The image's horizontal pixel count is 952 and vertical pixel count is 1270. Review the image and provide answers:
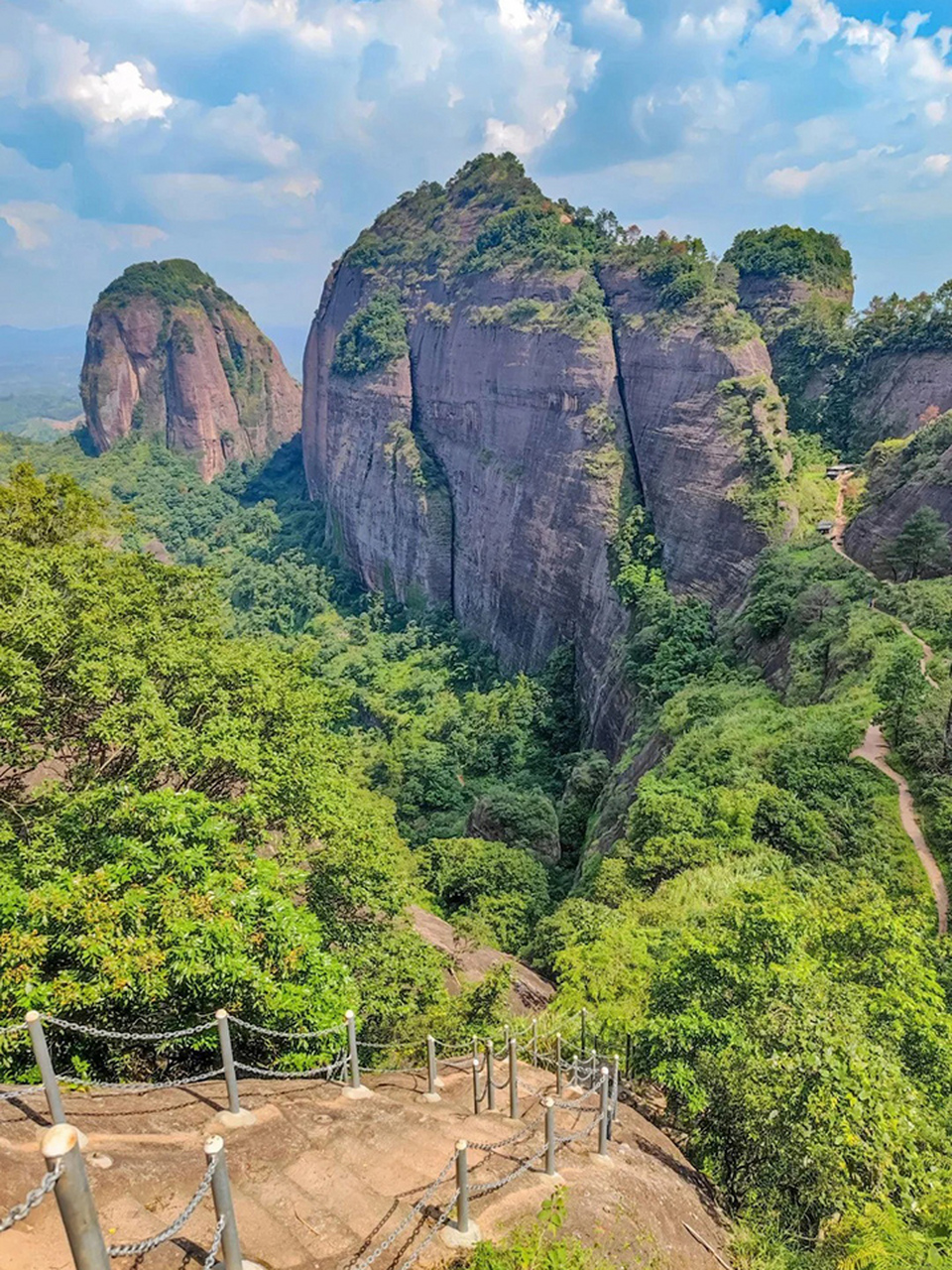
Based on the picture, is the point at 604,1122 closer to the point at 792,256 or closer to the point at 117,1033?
the point at 117,1033

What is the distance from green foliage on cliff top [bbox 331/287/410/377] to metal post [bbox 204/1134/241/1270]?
6348 cm

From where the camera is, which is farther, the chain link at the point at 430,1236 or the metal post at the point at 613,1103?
the metal post at the point at 613,1103

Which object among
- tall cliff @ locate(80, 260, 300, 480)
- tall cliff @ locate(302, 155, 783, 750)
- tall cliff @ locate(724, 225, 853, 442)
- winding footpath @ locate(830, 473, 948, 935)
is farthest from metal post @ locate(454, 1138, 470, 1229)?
tall cliff @ locate(80, 260, 300, 480)

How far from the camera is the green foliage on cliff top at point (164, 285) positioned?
9125cm

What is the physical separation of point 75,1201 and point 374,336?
66.2 meters

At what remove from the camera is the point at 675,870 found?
17.1m

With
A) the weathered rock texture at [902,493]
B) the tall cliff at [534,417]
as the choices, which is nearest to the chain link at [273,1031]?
the tall cliff at [534,417]

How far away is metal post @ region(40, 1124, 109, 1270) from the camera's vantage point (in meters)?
3.16

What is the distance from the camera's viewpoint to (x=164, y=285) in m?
94.6

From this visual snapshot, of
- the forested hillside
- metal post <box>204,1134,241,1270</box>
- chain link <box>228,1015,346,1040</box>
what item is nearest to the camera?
metal post <box>204,1134,241,1270</box>

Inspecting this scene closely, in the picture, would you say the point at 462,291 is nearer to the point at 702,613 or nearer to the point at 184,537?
the point at 702,613

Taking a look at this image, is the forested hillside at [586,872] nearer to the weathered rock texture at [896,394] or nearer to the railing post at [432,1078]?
the railing post at [432,1078]

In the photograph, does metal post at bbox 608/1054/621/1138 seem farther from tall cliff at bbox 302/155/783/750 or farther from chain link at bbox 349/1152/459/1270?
tall cliff at bbox 302/155/783/750

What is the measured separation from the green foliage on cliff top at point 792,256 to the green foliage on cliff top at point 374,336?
2673cm
